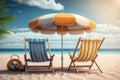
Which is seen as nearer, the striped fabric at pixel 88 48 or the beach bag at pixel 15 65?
the striped fabric at pixel 88 48

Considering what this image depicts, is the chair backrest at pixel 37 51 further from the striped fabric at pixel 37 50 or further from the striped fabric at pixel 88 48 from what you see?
the striped fabric at pixel 88 48

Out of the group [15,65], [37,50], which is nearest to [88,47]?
[37,50]

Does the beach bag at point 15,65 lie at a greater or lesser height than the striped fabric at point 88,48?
lesser

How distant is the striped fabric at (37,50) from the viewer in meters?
6.92

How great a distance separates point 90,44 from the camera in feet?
22.6

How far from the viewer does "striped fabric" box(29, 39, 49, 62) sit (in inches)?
272

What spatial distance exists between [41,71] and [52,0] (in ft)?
58.3

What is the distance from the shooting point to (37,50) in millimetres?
6938

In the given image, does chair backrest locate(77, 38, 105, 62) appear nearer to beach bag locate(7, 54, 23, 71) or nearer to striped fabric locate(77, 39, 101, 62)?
striped fabric locate(77, 39, 101, 62)

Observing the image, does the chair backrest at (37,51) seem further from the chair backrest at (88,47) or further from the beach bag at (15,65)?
the chair backrest at (88,47)

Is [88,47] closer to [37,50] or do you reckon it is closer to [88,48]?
[88,48]

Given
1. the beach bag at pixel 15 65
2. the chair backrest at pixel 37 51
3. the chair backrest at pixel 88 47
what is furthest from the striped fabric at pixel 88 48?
the beach bag at pixel 15 65

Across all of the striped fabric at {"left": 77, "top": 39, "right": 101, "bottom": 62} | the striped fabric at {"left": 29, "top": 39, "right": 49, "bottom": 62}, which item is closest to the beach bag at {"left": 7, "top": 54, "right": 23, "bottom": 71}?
the striped fabric at {"left": 29, "top": 39, "right": 49, "bottom": 62}


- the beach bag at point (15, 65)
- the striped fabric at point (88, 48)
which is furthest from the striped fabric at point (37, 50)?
the striped fabric at point (88, 48)
